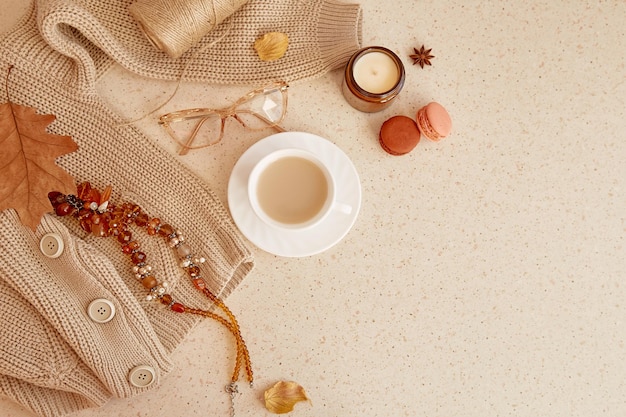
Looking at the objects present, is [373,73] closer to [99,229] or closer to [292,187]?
[292,187]

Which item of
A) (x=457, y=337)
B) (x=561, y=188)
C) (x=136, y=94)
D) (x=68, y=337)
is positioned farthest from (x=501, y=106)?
(x=68, y=337)

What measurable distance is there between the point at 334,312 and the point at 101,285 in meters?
0.38

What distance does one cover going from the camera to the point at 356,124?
897mm

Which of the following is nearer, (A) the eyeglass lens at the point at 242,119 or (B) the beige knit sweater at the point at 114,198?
(B) the beige knit sweater at the point at 114,198

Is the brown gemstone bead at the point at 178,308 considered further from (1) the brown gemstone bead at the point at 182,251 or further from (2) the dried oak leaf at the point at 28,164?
(2) the dried oak leaf at the point at 28,164

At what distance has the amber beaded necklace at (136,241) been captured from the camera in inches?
32.4

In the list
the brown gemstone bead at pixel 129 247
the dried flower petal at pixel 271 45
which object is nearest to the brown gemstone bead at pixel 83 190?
the brown gemstone bead at pixel 129 247

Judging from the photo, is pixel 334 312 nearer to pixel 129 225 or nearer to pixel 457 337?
pixel 457 337

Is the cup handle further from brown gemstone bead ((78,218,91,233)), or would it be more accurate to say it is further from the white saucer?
brown gemstone bead ((78,218,91,233))

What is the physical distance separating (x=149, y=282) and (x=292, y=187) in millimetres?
279

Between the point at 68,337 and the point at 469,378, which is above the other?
the point at 469,378

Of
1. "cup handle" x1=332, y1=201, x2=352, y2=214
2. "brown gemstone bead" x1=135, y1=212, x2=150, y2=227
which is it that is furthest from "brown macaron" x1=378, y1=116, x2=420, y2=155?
"brown gemstone bead" x1=135, y1=212, x2=150, y2=227

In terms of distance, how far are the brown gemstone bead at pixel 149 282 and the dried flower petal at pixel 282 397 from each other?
0.85 feet

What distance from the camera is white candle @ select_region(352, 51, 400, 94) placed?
84 cm
